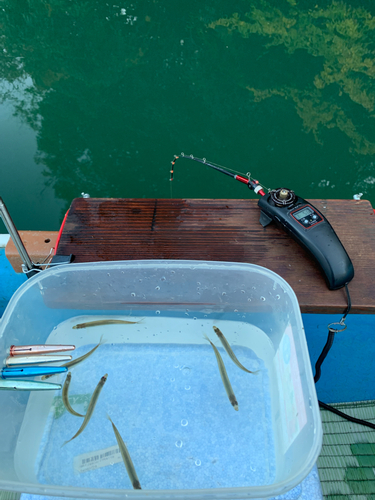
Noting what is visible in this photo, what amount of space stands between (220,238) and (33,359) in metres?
0.57

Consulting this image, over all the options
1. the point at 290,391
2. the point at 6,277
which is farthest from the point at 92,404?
the point at 6,277

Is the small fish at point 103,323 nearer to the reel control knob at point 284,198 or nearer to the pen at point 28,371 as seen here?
the pen at point 28,371

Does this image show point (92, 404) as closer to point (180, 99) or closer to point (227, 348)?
point (227, 348)

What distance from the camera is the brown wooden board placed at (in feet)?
2.92

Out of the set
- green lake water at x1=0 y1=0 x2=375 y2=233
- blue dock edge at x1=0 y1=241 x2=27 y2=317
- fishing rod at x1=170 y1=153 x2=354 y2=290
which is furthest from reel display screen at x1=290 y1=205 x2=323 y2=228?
green lake water at x1=0 y1=0 x2=375 y2=233

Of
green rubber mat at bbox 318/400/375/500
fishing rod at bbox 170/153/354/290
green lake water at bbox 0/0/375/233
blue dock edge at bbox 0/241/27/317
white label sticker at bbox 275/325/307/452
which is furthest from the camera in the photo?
green lake water at bbox 0/0/375/233

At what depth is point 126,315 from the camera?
988 millimetres

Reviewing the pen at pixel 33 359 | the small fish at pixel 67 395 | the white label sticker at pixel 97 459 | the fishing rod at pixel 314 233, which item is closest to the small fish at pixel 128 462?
the white label sticker at pixel 97 459

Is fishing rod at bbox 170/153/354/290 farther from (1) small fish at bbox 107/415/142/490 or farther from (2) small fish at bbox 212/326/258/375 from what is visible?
(1) small fish at bbox 107/415/142/490

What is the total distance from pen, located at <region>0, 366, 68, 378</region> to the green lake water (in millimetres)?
1682

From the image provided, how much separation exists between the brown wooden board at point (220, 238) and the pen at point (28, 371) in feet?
0.93

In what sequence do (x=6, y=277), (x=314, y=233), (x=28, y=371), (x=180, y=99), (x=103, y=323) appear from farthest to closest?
(x=180, y=99) < (x=6, y=277) < (x=103, y=323) < (x=314, y=233) < (x=28, y=371)

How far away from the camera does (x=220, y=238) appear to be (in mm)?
1005

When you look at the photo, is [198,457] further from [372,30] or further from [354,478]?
[372,30]
